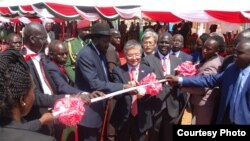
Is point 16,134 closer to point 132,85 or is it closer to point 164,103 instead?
point 132,85

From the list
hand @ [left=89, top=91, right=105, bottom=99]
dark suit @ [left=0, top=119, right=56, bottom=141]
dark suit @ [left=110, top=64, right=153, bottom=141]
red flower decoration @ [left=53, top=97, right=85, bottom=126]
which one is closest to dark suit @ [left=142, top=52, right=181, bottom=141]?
dark suit @ [left=110, top=64, right=153, bottom=141]

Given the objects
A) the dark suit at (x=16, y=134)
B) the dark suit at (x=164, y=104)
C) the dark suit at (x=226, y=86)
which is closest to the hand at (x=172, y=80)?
the dark suit at (x=226, y=86)

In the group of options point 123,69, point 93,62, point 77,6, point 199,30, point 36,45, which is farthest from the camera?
point 199,30

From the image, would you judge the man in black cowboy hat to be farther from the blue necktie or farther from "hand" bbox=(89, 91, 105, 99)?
the blue necktie

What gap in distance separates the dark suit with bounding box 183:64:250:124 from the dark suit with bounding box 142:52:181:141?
61cm

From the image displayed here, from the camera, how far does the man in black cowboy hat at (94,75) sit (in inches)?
182

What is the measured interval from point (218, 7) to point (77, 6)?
6733 mm

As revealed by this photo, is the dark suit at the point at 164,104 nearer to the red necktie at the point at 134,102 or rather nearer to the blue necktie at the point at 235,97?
the red necktie at the point at 134,102

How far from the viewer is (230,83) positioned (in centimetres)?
428

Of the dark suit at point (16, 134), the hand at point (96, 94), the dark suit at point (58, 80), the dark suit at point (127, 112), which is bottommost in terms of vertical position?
the dark suit at point (127, 112)

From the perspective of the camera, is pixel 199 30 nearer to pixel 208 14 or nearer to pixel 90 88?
pixel 208 14

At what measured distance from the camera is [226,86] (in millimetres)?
4352

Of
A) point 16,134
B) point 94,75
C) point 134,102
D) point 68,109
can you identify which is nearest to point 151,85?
point 134,102

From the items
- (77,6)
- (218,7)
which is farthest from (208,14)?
(77,6)
